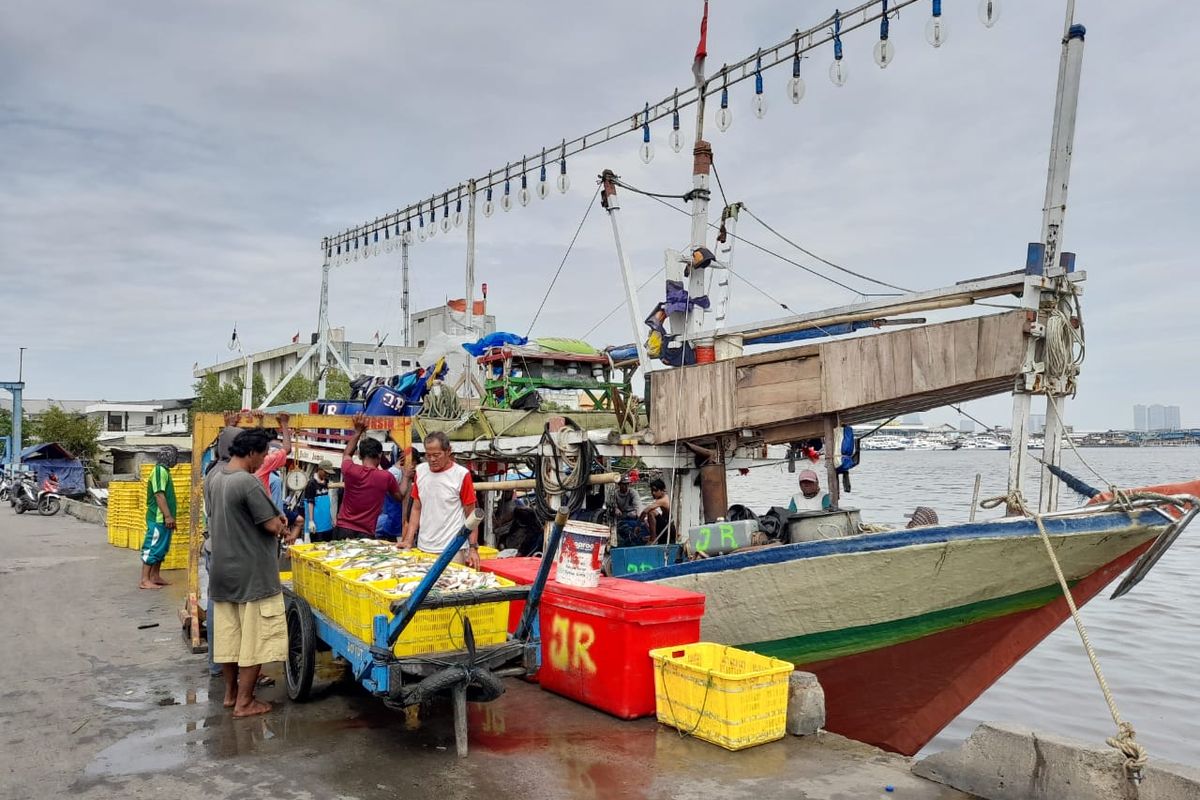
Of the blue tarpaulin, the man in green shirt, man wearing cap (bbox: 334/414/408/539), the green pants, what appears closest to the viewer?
man wearing cap (bbox: 334/414/408/539)

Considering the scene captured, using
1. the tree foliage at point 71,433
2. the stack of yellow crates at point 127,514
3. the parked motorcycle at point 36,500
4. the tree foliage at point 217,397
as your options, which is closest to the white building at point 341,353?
the tree foliage at point 217,397

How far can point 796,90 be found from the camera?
9.84 m

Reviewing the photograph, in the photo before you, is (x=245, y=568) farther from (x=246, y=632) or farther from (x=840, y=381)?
(x=840, y=381)

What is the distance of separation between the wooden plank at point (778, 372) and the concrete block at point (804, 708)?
3.57 metres

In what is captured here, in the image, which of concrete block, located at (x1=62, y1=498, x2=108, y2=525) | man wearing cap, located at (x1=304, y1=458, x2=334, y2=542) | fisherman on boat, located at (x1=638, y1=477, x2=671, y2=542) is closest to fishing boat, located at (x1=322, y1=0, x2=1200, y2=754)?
fisherman on boat, located at (x1=638, y1=477, x2=671, y2=542)

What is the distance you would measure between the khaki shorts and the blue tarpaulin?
29369mm

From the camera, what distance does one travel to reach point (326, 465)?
32.2 ft

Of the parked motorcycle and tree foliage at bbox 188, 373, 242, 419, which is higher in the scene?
tree foliage at bbox 188, 373, 242, 419

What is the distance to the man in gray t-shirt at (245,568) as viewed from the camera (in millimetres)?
5609

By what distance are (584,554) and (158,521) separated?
7406 millimetres

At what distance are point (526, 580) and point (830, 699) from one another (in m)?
3.31

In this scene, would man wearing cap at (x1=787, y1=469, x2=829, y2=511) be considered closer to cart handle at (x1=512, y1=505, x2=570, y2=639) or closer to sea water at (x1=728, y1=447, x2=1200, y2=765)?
sea water at (x1=728, y1=447, x2=1200, y2=765)

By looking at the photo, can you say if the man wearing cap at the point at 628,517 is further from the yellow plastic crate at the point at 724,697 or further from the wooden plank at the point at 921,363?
the yellow plastic crate at the point at 724,697

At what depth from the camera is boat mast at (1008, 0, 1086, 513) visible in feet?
23.3
